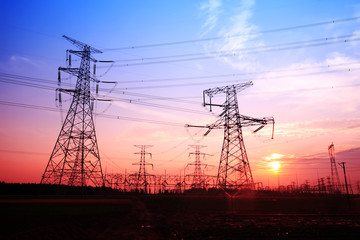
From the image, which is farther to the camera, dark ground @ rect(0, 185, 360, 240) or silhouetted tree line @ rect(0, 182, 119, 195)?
silhouetted tree line @ rect(0, 182, 119, 195)

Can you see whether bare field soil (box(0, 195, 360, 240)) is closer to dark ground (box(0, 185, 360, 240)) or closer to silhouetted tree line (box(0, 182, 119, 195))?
dark ground (box(0, 185, 360, 240))

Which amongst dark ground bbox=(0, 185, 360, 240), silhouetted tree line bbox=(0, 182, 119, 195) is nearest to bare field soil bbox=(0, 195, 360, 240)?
dark ground bbox=(0, 185, 360, 240)

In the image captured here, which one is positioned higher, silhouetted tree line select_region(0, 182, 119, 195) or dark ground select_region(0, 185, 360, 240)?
silhouetted tree line select_region(0, 182, 119, 195)

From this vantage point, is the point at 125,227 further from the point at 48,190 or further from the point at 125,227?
the point at 48,190

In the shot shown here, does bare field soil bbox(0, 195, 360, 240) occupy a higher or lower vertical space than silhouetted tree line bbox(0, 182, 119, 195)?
lower

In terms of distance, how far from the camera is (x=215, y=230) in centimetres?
2000

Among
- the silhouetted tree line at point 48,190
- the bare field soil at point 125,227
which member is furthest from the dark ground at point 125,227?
the silhouetted tree line at point 48,190

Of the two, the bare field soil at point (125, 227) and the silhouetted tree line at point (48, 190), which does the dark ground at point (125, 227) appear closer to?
the bare field soil at point (125, 227)

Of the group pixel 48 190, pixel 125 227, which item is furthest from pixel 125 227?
pixel 48 190

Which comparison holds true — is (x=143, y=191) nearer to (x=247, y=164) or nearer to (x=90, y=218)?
(x=247, y=164)

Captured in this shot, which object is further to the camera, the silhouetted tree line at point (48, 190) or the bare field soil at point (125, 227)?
the silhouetted tree line at point (48, 190)

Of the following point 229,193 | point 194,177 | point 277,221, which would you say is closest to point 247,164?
point 229,193

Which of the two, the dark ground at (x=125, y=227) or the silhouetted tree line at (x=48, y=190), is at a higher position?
the silhouetted tree line at (x=48, y=190)

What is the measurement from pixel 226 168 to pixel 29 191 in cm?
4422
